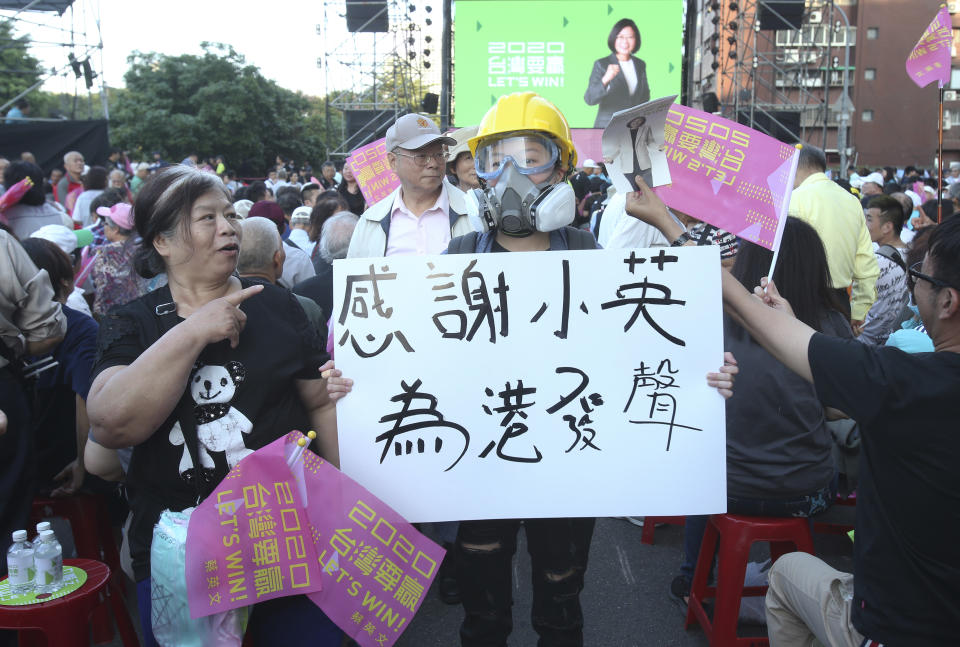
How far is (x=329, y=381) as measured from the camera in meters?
2.08

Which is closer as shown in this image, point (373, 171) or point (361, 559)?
point (361, 559)

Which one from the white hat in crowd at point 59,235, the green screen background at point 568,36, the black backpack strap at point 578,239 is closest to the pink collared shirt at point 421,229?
the black backpack strap at point 578,239

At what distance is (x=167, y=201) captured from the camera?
2.05 m

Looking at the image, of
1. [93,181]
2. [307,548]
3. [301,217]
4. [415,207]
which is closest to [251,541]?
[307,548]

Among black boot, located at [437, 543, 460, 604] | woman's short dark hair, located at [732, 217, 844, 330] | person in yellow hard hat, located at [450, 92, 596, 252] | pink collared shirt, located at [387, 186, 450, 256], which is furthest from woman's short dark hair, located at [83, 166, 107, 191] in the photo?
woman's short dark hair, located at [732, 217, 844, 330]

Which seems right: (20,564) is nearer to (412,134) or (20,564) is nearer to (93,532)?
(93,532)

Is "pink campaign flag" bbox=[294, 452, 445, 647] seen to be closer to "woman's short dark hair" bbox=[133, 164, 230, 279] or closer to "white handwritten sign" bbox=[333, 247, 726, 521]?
"white handwritten sign" bbox=[333, 247, 726, 521]

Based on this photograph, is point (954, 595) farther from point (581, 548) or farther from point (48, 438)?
point (48, 438)

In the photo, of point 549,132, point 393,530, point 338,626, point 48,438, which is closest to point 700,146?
point 549,132

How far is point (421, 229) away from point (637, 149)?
66.7 inches

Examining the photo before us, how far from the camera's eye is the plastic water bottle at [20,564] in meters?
2.44

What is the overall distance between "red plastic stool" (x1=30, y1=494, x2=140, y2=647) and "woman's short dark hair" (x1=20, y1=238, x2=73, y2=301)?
0.93 m

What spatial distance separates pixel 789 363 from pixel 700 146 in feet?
2.33

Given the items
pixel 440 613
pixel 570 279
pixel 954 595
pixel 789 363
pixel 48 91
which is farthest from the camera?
pixel 48 91
